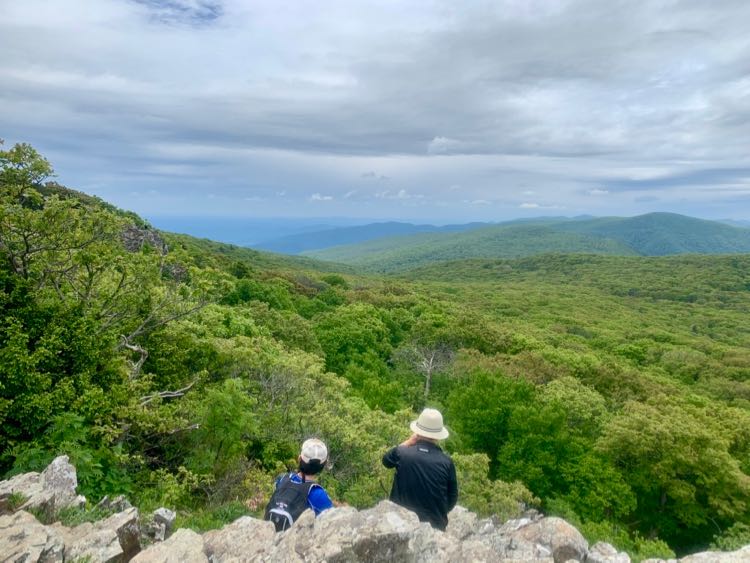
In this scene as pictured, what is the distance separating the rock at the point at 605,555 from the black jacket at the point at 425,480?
441 cm

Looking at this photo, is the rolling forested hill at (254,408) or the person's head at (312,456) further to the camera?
the rolling forested hill at (254,408)

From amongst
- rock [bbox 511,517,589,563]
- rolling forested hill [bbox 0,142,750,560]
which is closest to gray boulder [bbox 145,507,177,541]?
rolling forested hill [bbox 0,142,750,560]

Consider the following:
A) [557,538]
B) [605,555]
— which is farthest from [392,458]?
[605,555]

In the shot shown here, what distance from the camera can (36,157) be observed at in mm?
14406

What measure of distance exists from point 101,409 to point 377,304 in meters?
66.0

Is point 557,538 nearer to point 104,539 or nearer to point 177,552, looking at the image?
point 177,552

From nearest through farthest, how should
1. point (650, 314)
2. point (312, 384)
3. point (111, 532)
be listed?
point (111, 532)
point (312, 384)
point (650, 314)

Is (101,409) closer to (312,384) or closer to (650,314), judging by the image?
(312,384)

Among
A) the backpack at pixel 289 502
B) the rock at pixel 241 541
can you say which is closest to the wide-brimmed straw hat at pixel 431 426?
the backpack at pixel 289 502

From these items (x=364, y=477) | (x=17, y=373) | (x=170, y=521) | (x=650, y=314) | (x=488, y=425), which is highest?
(x=17, y=373)

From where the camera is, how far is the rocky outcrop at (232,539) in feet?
22.2

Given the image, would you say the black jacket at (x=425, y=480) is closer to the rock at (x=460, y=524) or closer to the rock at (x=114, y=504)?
the rock at (x=460, y=524)

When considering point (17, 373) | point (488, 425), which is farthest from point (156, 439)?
point (488, 425)

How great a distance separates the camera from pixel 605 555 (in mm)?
10797
